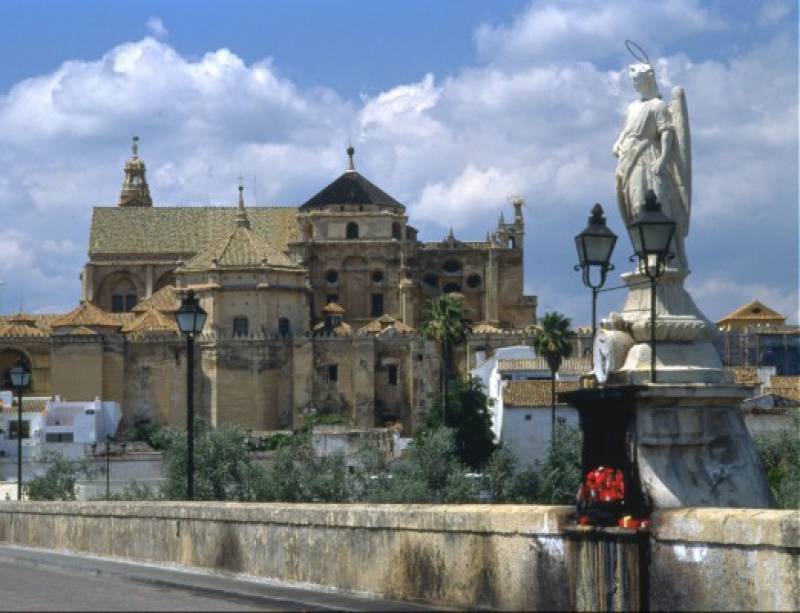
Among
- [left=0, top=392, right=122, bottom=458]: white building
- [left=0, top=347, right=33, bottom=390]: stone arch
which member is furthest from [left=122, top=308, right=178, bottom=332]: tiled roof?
[left=0, top=347, right=33, bottom=390]: stone arch

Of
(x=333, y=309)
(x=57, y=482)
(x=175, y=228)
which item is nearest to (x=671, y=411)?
(x=57, y=482)

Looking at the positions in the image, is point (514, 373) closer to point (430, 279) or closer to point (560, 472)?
point (430, 279)

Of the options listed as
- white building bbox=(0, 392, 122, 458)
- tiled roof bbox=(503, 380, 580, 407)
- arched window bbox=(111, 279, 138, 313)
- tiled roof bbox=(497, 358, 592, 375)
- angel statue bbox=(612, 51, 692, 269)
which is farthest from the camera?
arched window bbox=(111, 279, 138, 313)

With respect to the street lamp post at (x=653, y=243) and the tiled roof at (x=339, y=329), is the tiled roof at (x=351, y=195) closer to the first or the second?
the tiled roof at (x=339, y=329)

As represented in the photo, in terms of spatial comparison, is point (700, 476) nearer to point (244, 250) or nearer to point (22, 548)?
point (22, 548)

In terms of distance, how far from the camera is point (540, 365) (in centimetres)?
9206

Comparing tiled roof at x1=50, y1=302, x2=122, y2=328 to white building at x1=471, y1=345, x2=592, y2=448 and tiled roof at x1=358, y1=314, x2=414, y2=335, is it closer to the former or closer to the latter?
tiled roof at x1=358, y1=314, x2=414, y2=335

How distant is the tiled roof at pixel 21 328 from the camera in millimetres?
105438

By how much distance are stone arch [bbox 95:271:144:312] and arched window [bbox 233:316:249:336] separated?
1774 cm

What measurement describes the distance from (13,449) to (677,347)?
81337 mm

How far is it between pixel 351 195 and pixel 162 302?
14466mm

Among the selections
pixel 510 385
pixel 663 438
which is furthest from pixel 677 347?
pixel 510 385

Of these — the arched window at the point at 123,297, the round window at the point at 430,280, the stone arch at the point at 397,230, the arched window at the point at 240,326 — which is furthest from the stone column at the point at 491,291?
the arched window at the point at 123,297

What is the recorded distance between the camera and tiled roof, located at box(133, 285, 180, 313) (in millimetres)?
106438
